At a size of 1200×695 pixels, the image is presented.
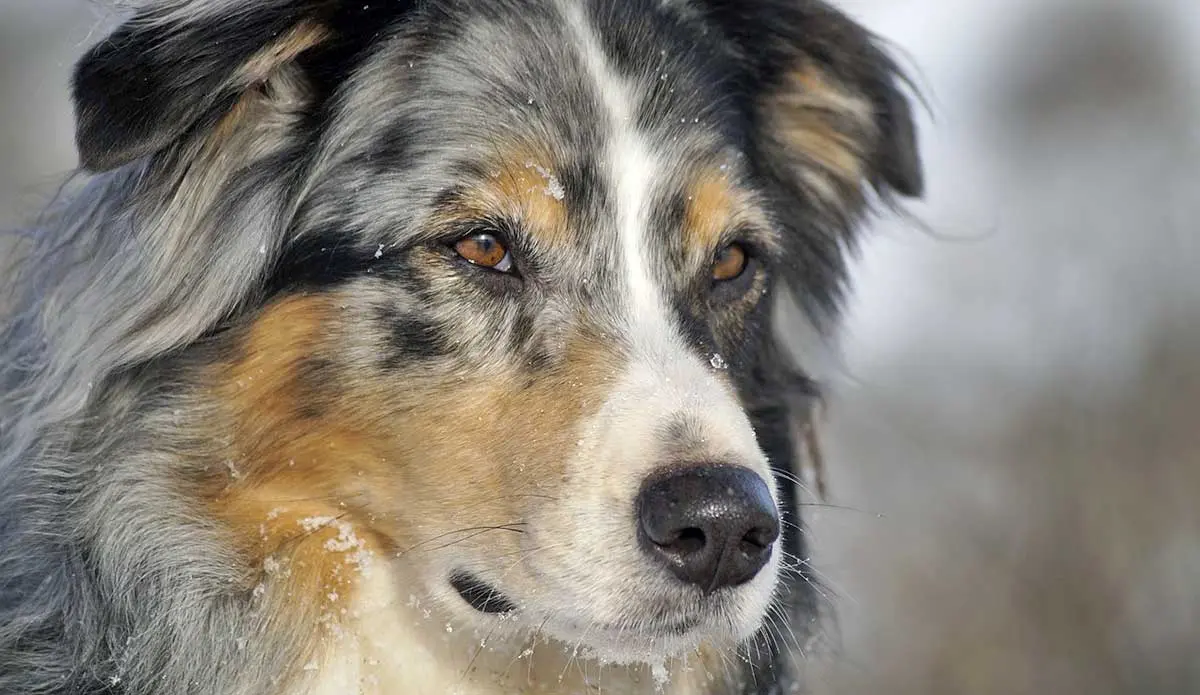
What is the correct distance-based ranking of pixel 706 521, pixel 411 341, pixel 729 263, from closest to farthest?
pixel 706 521
pixel 411 341
pixel 729 263

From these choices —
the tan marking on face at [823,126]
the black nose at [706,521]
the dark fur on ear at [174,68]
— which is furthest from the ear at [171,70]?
the tan marking on face at [823,126]

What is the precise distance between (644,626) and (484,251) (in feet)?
3.06

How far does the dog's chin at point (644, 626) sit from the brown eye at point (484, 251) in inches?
28.2

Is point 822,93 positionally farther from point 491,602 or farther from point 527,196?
point 491,602

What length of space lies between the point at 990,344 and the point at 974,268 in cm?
77

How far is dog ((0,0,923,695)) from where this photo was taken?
9.52 feet

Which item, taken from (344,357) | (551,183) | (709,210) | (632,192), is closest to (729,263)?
(709,210)

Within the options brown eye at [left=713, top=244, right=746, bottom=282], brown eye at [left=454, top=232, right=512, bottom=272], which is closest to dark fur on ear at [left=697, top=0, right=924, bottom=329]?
brown eye at [left=713, top=244, right=746, bottom=282]

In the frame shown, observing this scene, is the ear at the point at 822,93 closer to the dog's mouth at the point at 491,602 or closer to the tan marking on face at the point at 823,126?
the tan marking on face at the point at 823,126

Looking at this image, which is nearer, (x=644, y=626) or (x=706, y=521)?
(x=706, y=521)

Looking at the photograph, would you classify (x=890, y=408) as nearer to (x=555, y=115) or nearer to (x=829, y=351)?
(x=829, y=351)

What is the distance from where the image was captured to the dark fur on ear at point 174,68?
9.25 feet

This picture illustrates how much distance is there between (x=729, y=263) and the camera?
3518mm

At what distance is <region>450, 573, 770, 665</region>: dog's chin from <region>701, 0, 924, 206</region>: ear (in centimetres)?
166
